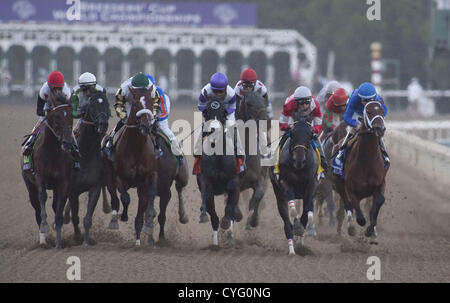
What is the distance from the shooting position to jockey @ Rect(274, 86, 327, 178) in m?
9.21

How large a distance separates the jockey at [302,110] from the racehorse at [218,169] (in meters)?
0.46

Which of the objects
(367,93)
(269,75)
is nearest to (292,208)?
(367,93)

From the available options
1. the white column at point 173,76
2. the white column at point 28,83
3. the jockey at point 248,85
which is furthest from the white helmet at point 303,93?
the white column at point 28,83

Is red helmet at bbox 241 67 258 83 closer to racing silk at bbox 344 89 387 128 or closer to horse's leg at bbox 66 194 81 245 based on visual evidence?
racing silk at bbox 344 89 387 128

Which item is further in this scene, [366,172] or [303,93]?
[366,172]

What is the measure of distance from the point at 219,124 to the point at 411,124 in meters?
14.4

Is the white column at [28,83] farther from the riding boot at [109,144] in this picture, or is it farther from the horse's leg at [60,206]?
the horse's leg at [60,206]

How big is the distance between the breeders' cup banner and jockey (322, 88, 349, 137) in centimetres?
2549

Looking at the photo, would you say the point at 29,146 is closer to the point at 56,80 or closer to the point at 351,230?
the point at 56,80

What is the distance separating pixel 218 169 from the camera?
9305mm

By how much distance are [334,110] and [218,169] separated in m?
2.42

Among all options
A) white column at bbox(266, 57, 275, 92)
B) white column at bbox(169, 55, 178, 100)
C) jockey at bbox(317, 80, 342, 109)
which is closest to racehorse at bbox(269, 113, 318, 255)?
jockey at bbox(317, 80, 342, 109)

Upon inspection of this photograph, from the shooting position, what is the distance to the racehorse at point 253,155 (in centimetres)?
984
